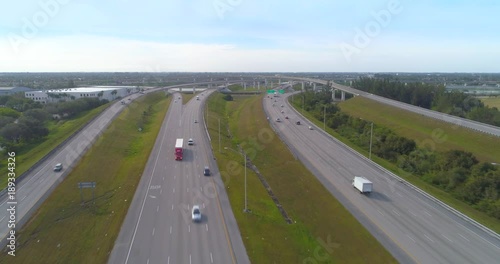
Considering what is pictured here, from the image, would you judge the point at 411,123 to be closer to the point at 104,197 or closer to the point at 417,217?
the point at 417,217

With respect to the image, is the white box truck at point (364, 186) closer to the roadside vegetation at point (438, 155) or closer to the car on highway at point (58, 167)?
the roadside vegetation at point (438, 155)

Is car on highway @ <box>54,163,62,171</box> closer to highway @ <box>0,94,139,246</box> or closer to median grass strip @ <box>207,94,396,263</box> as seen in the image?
highway @ <box>0,94,139,246</box>

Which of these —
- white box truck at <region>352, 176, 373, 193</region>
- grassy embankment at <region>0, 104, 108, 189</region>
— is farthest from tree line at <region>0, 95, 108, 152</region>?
white box truck at <region>352, 176, 373, 193</region>

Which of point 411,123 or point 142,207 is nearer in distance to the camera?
point 142,207

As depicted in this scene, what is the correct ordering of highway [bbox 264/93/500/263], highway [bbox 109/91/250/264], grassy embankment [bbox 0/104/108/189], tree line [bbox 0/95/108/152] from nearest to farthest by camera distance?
1. highway [bbox 109/91/250/264]
2. highway [bbox 264/93/500/263]
3. grassy embankment [bbox 0/104/108/189]
4. tree line [bbox 0/95/108/152]

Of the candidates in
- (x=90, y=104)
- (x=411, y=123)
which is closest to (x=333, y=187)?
(x=411, y=123)

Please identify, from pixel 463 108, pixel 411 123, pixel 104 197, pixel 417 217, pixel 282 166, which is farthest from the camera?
pixel 463 108
